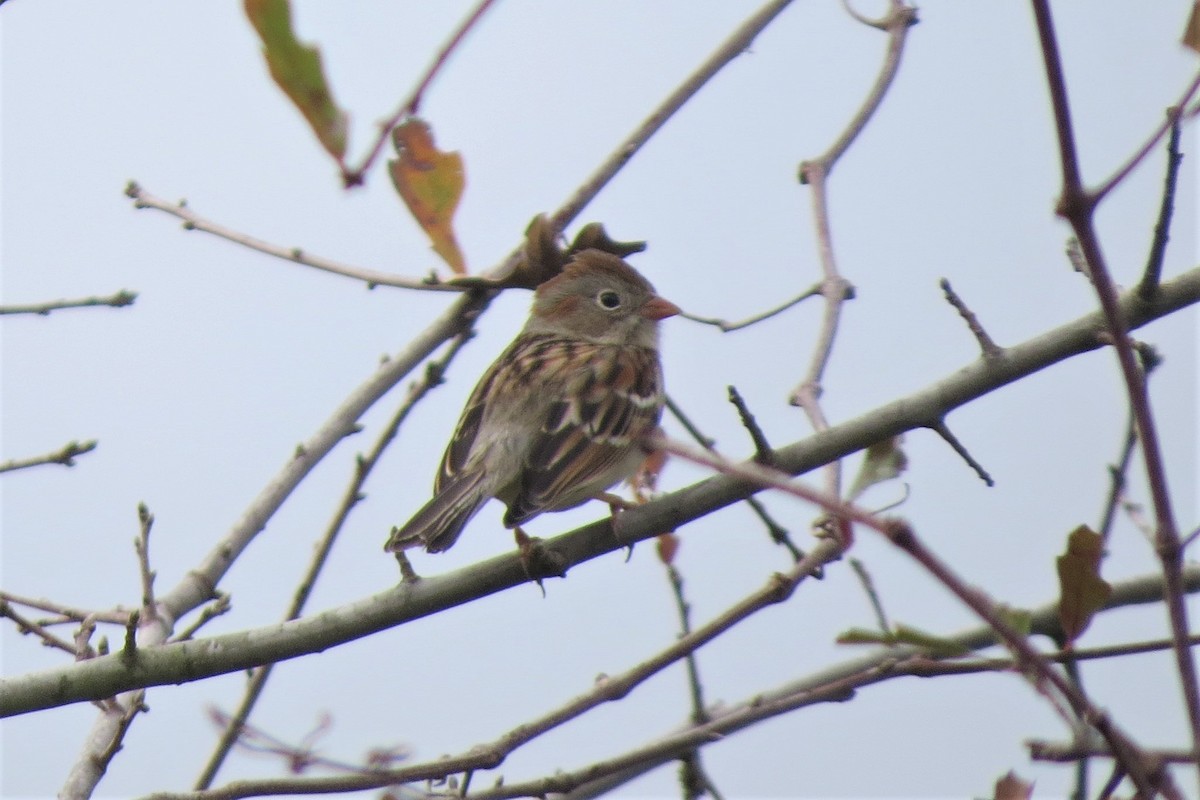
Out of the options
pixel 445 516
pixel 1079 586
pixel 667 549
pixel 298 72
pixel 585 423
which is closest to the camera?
pixel 298 72

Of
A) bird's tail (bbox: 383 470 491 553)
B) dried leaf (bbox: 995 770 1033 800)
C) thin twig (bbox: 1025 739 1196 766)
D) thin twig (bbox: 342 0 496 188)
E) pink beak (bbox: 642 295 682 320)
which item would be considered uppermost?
pink beak (bbox: 642 295 682 320)

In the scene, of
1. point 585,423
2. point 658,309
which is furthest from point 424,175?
point 658,309

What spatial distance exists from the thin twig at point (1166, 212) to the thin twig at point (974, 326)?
33 centimetres

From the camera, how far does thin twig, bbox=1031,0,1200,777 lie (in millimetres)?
1422

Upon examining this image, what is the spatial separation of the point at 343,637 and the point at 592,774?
25.2 inches

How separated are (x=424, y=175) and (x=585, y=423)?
2.38m

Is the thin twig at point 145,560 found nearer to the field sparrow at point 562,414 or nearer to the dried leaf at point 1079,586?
the field sparrow at point 562,414

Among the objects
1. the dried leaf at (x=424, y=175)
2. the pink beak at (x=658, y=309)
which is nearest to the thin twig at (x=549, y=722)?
the dried leaf at (x=424, y=175)

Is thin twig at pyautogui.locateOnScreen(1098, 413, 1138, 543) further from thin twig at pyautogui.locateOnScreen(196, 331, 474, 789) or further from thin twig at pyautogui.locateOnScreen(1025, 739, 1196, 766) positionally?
thin twig at pyautogui.locateOnScreen(196, 331, 474, 789)

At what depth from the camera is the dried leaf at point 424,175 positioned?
2.72m

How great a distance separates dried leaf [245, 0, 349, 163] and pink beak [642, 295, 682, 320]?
4.51 metres

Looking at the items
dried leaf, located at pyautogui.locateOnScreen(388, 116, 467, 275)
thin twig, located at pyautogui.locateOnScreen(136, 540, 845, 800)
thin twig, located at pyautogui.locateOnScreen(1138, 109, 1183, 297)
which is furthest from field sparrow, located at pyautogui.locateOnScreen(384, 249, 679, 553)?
thin twig, located at pyautogui.locateOnScreen(1138, 109, 1183, 297)

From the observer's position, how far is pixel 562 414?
16.8 feet

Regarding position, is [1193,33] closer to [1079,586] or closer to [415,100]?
[1079,586]
